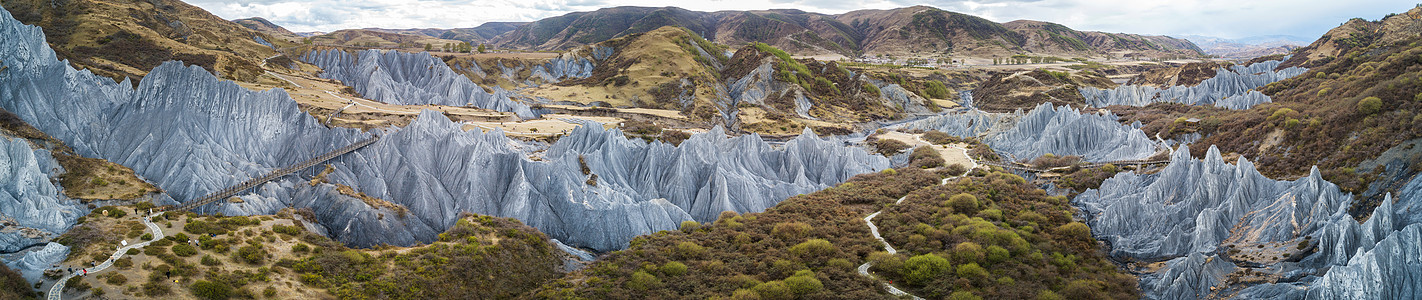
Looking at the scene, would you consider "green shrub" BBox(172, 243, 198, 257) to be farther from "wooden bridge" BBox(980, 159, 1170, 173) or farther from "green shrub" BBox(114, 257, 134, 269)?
"wooden bridge" BBox(980, 159, 1170, 173)

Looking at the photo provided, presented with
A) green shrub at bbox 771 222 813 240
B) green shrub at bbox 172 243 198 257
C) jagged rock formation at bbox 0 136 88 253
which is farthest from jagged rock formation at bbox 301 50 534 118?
green shrub at bbox 172 243 198 257

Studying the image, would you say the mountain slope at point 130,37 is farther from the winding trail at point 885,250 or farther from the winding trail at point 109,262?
the winding trail at point 885,250

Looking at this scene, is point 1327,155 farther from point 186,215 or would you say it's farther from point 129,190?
point 129,190

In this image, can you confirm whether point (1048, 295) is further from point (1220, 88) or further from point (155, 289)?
point (1220, 88)

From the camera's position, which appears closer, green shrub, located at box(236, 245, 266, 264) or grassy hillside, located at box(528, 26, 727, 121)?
green shrub, located at box(236, 245, 266, 264)

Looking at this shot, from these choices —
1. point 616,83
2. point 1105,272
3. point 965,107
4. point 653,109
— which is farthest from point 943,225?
point 965,107

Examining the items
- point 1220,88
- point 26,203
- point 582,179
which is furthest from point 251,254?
point 1220,88

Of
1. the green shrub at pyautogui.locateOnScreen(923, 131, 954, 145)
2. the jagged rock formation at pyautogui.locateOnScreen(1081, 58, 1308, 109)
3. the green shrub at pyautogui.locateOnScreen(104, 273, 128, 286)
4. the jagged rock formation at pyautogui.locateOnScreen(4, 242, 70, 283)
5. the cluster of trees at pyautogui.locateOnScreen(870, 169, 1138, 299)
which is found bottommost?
the green shrub at pyautogui.locateOnScreen(923, 131, 954, 145)
